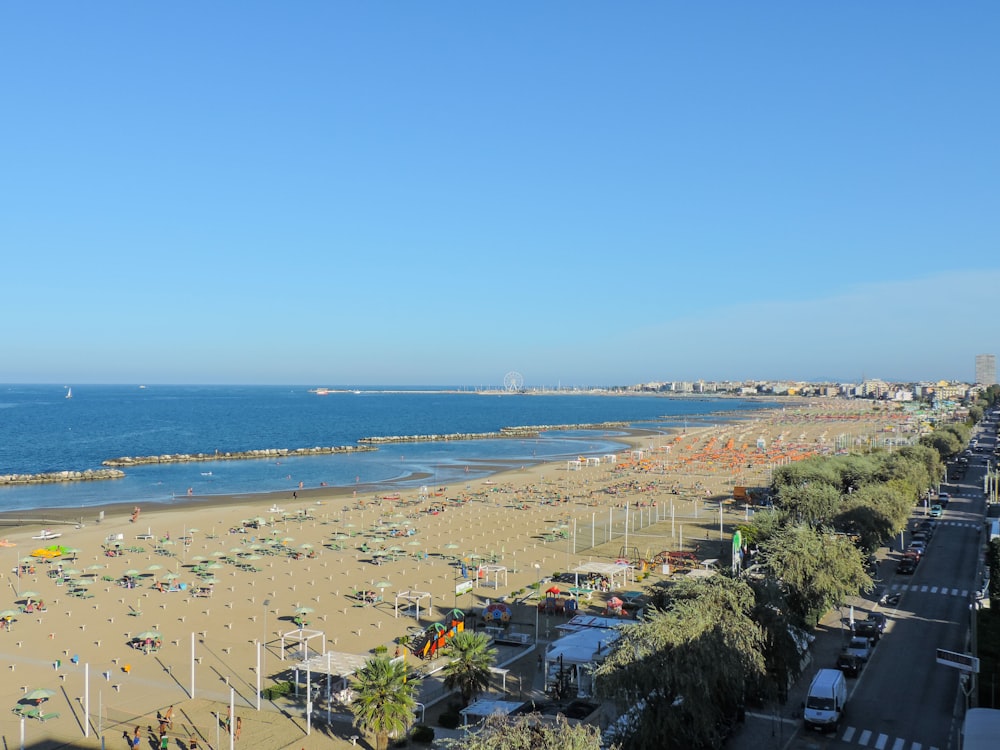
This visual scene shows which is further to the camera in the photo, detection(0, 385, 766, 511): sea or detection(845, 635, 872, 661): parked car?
detection(0, 385, 766, 511): sea

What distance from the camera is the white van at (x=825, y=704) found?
67.2 ft

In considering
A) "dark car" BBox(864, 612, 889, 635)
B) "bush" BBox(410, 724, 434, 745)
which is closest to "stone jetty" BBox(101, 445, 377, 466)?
"bush" BBox(410, 724, 434, 745)

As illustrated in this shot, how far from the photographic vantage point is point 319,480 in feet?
281

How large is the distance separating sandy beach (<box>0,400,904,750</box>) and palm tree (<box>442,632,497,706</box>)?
308 centimetres

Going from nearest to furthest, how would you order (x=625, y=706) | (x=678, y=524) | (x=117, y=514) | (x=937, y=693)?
(x=625, y=706)
(x=937, y=693)
(x=678, y=524)
(x=117, y=514)

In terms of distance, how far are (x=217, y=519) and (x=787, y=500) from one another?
39408 millimetres

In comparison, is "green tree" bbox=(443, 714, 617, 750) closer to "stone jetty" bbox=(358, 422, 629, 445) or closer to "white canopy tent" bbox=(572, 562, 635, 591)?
"white canopy tent" bbox=(572, 562, 635, 591)

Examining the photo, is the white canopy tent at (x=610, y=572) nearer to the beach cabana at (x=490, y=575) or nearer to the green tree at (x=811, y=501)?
the beach cabana at (x=490, y=575)

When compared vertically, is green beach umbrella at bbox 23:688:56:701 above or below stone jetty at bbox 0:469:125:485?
above

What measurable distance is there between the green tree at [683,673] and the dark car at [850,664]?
6.32 meters

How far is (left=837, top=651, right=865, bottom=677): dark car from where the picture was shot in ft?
82.2

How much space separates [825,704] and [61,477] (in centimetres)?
8184

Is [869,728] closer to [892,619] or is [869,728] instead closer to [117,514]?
[892,619]

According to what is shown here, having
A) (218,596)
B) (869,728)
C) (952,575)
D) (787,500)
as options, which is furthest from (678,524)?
(869,728)
